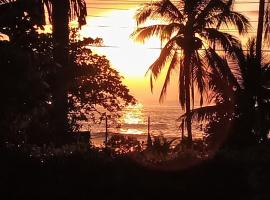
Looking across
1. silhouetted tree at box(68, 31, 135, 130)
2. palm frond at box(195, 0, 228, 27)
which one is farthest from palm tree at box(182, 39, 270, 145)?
silhouetted tree at box(68, 31, 135, 130)

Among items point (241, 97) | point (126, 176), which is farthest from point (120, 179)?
point (241, 97)

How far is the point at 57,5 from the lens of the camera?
18594 millimetres

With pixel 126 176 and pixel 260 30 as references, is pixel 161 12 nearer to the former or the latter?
pixel 260 30

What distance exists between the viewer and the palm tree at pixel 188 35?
1134 inches

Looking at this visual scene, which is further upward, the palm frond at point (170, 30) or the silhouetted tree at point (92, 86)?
the palm frond at point (170, 30)

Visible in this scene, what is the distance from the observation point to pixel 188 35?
29.2 m

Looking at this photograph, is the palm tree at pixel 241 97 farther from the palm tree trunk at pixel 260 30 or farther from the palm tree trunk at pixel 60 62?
the palm tree trunk at pixel 60 62

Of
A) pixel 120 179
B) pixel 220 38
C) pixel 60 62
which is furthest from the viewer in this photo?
pixel 220 38

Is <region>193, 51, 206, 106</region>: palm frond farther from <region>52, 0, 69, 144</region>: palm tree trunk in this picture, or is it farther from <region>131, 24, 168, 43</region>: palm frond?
<region>52, 0, 69, 144</region>: palm tree trunk

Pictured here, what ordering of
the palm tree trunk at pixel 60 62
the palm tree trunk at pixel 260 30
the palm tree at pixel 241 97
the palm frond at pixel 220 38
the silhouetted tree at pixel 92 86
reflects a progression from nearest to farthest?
the palm tree trunk at pixel 60 62
the palm tree at pixel 241 97
the palm tree trunk at pixel 260 30
the silhouetted tree at pixel 92 86
the palm frond at pixel 220 38

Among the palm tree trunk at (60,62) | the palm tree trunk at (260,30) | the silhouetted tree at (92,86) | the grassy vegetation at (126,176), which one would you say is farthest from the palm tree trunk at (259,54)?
the grassy vegetation at (126,176)

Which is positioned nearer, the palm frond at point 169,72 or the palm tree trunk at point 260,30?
the palm tree trunk at point 260,30

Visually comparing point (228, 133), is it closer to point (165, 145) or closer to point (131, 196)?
point (165, 145)

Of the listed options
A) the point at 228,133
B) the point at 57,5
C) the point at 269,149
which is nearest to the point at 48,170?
the point at 269,149
